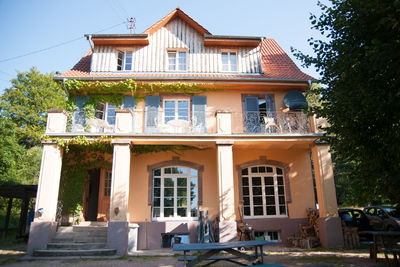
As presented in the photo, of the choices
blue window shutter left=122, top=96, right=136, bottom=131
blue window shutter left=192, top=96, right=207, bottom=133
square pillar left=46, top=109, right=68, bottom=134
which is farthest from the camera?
blue window shutter left=122, top=96, right=136, bottom=131

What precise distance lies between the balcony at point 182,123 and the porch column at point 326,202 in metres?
1.13

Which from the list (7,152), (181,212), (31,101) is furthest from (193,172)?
(31,101)

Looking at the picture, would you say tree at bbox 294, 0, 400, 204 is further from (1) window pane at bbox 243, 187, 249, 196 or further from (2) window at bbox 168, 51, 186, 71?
(2) window at bbox 168, 51, 186, 71

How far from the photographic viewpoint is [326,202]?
10648 millimetres

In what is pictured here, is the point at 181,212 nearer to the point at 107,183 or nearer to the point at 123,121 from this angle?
the point at 107,183

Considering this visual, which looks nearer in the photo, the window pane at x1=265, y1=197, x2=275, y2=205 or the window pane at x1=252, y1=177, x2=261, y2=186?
the window pane at x1=265, y1=197, x2=275, y2=205

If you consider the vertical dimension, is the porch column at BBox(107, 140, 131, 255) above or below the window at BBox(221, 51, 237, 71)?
below

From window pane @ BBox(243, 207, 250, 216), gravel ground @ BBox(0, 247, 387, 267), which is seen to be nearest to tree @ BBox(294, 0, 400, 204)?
gravel ground @ BBox(0, 247, 387, 267)

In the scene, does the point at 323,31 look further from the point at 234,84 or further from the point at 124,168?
the point at 124,168

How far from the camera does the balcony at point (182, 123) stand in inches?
426

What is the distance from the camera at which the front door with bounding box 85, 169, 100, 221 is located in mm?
12602

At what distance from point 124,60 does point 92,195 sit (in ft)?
21.7

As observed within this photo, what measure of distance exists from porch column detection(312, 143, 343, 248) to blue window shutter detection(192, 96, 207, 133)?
4698 mm

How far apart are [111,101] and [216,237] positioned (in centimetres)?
736
